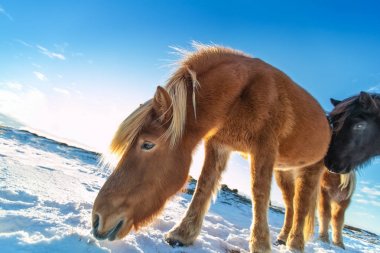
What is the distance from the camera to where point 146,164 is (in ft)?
10.2

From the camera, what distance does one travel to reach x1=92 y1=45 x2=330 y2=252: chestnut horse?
302 centimetres

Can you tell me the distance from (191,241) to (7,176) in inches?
112

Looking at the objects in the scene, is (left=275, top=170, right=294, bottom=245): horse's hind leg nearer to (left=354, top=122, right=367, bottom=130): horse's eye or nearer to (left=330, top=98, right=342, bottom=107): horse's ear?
(left=354, top=122, right=367, bottom=130): horse's eye

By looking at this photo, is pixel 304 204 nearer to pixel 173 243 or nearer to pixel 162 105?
pixel 173 243

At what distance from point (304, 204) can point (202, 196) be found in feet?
6.54

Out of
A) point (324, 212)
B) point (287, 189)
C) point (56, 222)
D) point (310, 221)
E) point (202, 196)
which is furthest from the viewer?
point (324, 212)

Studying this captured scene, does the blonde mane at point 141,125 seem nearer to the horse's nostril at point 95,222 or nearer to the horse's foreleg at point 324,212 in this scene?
the horse's nostril at point 95,222

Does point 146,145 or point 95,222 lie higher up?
point 146,145

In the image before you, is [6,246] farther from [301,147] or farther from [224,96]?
[301,147]

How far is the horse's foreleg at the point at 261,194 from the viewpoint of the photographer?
11.4ft

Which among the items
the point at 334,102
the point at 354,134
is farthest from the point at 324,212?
the point at 334,102

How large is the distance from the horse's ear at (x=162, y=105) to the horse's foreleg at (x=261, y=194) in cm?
128

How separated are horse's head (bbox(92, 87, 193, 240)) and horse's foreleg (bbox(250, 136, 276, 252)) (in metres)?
0.90

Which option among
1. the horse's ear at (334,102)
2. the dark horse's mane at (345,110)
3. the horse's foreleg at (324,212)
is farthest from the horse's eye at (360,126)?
the horse's foreleg at (324,212)
